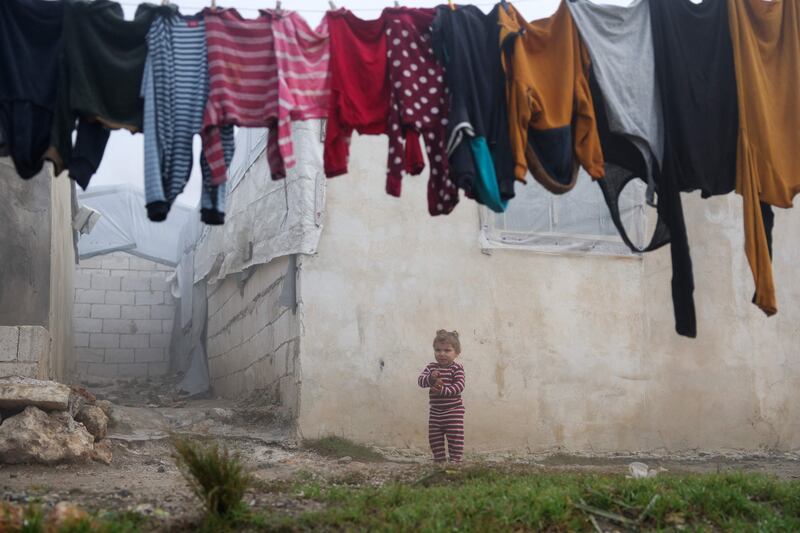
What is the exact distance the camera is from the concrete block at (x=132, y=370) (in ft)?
49.9

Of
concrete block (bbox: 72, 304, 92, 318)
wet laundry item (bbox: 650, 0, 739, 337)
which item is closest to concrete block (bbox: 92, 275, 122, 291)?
concrete block (bbox: 72, 304, 92, 318)

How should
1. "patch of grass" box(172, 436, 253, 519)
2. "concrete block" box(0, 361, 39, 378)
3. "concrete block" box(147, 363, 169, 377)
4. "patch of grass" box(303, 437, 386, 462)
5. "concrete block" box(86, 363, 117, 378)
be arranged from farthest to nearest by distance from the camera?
"concrete block" box(147, 363, 169, 377) → "concrete block" box(86, 363, 117, 378) → "patch of grass" box(303, 437, 386, 462) → "concrete block" box(0, 361, 39, 378) → "patch of grass" box(172, 436, 253, 519)

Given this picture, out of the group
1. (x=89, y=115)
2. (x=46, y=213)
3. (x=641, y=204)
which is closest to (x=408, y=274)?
(x=641, y=204)

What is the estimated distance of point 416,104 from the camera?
5008 millimetres

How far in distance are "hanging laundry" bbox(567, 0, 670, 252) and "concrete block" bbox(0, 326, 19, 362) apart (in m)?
4.71

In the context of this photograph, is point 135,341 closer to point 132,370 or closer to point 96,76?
point 132,370

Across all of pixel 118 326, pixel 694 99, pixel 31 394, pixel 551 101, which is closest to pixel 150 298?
pixel 118 326

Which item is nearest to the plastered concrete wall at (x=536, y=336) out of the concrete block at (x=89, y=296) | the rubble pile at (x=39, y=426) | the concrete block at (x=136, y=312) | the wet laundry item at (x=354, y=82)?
the rubble pile at (x=39, y=426)

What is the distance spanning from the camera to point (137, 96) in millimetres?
4727

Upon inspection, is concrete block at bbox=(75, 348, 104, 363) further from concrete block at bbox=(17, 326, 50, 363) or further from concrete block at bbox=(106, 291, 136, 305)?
concrete block at bbox=(17, 326, 50, 363)

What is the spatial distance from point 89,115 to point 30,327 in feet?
10.2

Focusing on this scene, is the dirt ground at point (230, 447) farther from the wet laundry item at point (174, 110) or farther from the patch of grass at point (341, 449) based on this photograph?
the wet laundry item at point (174, 110)

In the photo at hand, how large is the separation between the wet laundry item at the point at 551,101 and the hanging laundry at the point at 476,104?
85 millimetres

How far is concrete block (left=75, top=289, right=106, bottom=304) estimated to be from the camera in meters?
15.2
